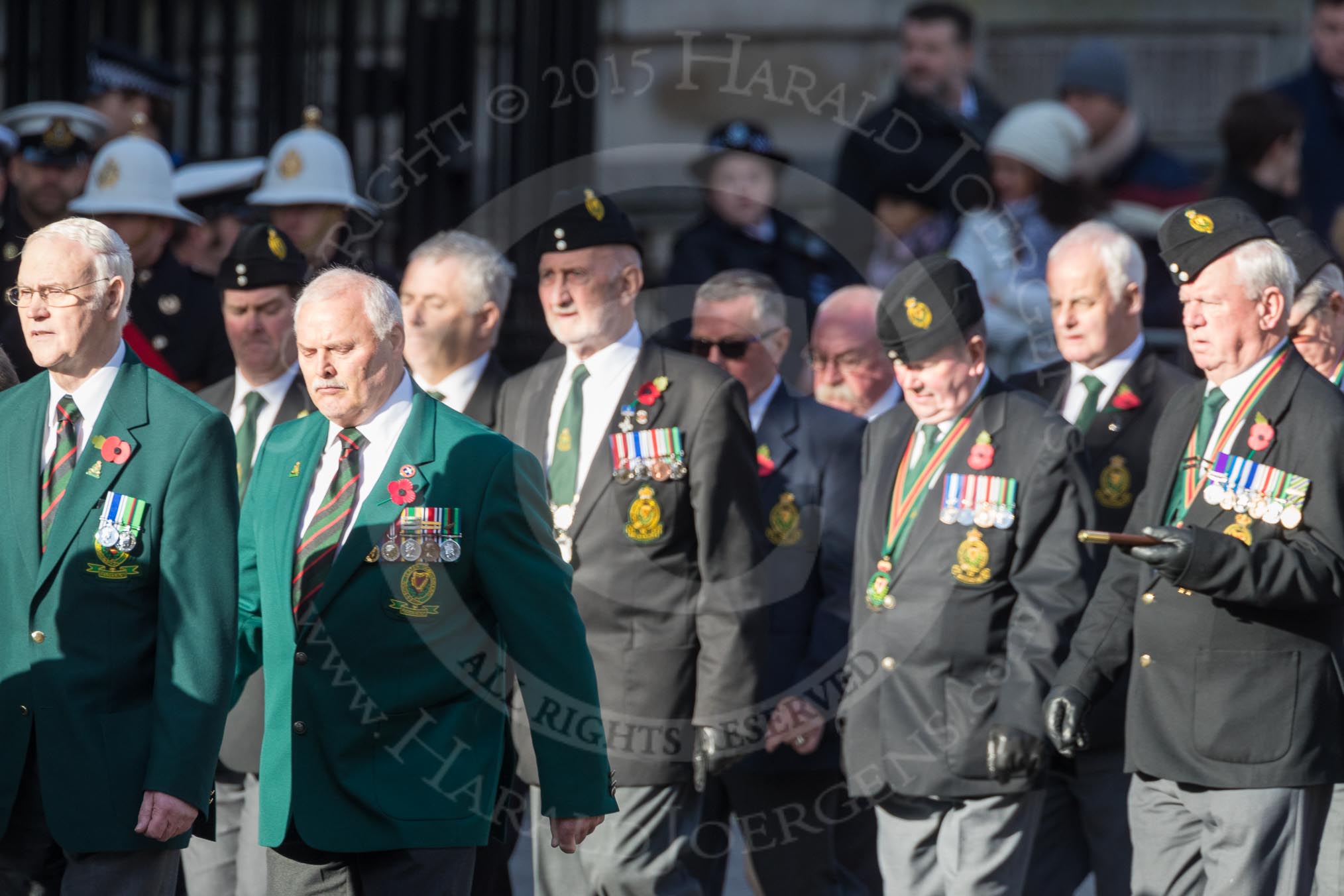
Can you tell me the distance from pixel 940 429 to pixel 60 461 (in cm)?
248

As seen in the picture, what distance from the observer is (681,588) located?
6.13 meters

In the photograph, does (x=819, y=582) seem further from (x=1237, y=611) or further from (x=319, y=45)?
(x=319, y=45)

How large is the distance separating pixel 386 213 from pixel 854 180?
2.16 metres

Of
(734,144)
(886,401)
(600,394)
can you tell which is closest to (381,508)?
(600,394)

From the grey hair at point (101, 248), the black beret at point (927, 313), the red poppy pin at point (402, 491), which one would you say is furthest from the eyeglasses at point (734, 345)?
the grey hair at point (101, 248)

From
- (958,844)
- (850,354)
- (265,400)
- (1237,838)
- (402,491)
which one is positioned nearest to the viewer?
(402,491)

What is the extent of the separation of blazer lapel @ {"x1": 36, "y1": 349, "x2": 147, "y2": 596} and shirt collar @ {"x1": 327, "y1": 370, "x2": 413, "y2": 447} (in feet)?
1.45

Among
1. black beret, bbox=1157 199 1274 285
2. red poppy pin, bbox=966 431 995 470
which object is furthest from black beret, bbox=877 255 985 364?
black beret, bbox=1157 199 1274 285

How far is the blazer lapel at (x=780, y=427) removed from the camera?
22.5 ft

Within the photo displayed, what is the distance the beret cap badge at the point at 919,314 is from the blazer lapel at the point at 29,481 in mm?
2388

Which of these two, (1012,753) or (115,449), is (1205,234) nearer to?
(1012,753)

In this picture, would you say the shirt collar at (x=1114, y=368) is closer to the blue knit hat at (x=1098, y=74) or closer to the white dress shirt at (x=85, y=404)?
the white dress shirt at (x=85, y=404)

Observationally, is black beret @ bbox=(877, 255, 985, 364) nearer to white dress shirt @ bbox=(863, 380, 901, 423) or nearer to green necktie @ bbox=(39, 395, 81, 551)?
white dress shirt @ bbox=(863, 380, 901, 423)

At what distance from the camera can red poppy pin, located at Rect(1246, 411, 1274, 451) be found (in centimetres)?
521
